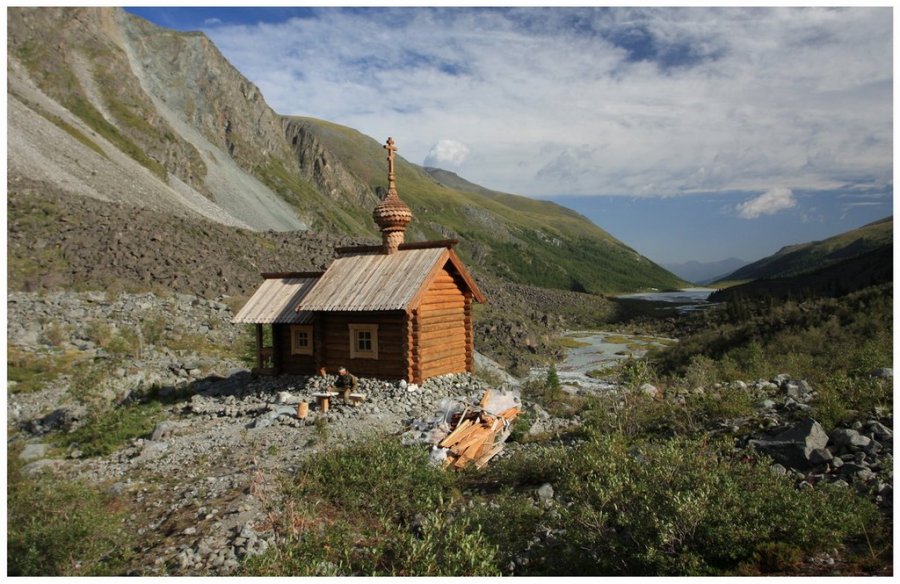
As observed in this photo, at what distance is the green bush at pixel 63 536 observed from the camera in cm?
807

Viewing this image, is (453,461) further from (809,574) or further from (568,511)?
(809,574)

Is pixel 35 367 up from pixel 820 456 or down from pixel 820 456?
up

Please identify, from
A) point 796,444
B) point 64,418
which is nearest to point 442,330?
point 796,444

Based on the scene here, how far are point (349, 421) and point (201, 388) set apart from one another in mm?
9050

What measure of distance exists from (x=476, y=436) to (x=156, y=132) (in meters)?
76.3

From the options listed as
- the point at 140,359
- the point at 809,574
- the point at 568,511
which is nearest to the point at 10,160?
the point at 140,359

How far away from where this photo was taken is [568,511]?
26.7 ft

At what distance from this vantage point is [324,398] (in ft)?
53.8

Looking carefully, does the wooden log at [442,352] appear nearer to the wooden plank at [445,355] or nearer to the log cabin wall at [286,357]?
the wooden plank at [445,355]

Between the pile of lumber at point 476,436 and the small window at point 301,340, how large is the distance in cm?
692

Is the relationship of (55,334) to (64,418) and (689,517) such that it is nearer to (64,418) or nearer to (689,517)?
(64,418)

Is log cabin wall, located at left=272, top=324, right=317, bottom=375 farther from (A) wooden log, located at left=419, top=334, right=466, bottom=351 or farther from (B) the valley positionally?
(A) wooden log, located at left=419, top=334, right=466, bottom=351

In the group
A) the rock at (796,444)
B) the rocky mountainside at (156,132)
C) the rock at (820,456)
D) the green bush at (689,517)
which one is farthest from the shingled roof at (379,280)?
the rocky mountainside at (156,132)

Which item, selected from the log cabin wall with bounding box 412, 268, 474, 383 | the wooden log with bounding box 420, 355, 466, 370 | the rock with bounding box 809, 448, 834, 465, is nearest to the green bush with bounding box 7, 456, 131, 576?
the log cabin wall with bounding box 412, 268, 474, 383
